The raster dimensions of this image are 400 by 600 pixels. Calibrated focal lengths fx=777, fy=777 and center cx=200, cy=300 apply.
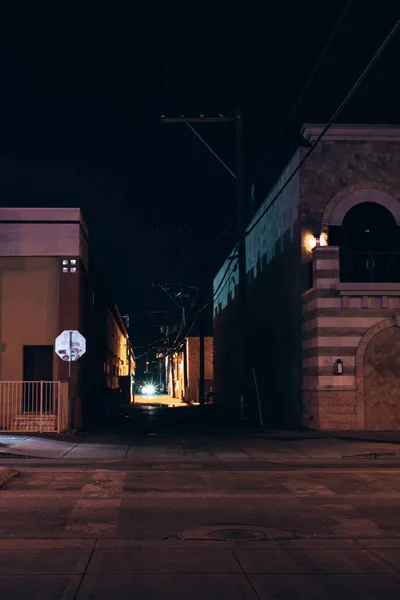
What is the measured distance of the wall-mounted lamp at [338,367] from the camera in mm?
25594

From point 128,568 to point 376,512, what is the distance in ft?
15.3

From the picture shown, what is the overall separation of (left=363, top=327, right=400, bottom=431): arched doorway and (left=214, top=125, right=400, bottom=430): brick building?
3 cm

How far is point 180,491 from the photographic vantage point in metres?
13.0

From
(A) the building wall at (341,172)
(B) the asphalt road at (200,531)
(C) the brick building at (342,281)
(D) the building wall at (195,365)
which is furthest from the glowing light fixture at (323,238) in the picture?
(D) the building wall at (195,365)

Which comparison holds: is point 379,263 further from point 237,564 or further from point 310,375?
point 237,564

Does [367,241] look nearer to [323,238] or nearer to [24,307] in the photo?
[323,238]

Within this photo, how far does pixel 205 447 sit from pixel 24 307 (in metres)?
8.98

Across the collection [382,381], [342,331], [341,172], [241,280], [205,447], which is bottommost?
[205,447]

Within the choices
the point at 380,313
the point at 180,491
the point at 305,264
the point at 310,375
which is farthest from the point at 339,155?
the point at 180,491

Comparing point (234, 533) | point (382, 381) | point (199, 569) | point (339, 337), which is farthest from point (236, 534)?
point (382, 381)

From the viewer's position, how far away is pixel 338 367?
2558cm

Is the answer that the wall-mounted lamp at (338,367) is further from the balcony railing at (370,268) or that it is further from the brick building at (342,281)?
the balcony railing at (370,268)

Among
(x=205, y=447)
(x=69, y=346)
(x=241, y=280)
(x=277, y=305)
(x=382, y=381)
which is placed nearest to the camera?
(x=205, y=447)

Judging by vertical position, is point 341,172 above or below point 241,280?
above
